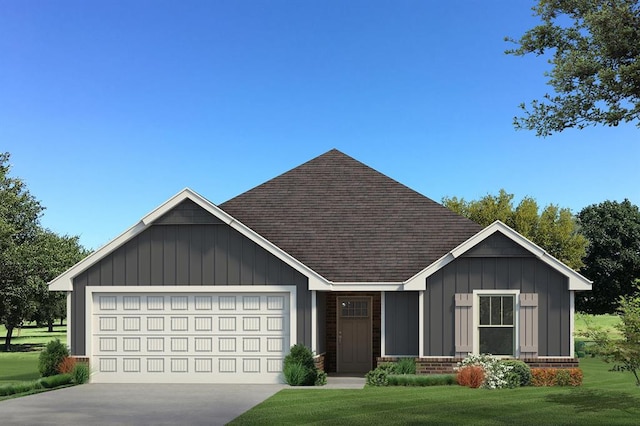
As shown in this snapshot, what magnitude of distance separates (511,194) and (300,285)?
35272 mm

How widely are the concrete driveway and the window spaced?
232 inches

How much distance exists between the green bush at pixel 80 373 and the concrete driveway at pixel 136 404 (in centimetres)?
43

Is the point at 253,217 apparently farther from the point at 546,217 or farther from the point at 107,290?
the point at 546,217

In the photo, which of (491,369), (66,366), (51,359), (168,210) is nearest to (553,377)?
(491,369)

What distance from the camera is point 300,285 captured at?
21.5m

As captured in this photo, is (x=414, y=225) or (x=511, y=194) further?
(x=511, y=194)

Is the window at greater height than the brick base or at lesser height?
greater

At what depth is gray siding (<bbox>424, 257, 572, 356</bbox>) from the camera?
21016 mm

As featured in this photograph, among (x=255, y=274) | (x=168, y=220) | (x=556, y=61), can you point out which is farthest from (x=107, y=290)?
(x=556, y=61)

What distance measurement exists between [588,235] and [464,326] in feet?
131

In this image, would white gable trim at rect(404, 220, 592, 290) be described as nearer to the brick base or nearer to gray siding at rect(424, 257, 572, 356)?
gray siding at rect(424, 257, 572, 356)

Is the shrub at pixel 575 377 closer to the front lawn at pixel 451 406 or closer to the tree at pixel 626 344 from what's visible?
the front lawn at pixel 451 406

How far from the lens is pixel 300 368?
2052 cm

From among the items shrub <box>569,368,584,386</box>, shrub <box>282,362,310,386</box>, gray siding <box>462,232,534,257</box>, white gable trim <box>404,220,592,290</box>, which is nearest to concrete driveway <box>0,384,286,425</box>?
shrub <box>282,362,310,386</box>
